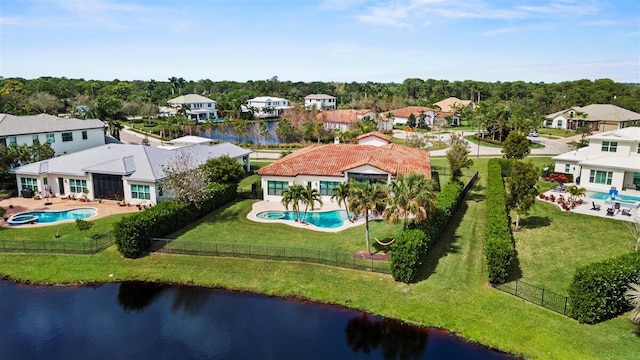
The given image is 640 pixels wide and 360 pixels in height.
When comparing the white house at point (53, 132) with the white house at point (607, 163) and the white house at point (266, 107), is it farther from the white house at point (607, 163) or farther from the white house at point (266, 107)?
the white house at point (266, 107)

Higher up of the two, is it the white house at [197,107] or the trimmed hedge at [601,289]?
the white house at [197,107]

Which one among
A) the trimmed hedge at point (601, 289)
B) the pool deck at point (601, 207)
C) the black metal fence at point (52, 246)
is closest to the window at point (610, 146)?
the pool deck at point (601, 207)

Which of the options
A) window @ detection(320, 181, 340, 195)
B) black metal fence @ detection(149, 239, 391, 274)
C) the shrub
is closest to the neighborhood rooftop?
black metal fence @ detection(149, 239, 391, 274)

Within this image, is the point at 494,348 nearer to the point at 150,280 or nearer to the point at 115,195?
the point at 150,280

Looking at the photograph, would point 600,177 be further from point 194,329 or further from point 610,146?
point 194,329

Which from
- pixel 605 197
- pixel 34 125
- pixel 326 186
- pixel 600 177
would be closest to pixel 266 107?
pixel 34 125

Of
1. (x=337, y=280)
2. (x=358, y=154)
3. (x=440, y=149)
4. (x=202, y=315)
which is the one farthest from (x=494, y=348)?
(x=440, y=149)
